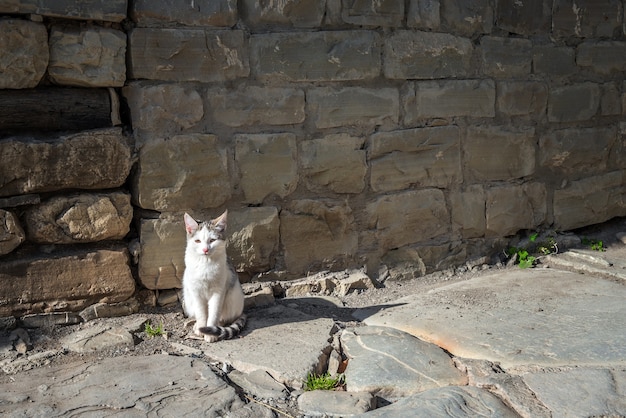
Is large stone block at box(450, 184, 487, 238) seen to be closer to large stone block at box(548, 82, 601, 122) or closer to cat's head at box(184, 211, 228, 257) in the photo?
large stone block at box(548, 82, 601, 122)

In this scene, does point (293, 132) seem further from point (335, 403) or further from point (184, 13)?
point (335, 403)

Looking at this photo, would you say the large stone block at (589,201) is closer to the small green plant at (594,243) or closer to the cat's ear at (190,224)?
the small green plant at (594,243)

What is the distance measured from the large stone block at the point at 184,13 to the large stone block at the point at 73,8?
115mm

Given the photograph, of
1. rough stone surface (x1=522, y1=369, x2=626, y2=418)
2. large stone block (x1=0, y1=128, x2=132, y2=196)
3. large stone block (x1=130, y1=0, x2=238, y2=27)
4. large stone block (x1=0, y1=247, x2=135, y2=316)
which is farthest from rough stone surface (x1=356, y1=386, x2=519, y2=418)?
large stone block (x1=130, y1=0, x2=238, y2=27)

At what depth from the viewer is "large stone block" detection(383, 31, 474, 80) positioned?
4.59 m

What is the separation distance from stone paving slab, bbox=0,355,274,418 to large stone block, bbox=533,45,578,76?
348cm

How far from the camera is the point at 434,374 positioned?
3277 millimetres

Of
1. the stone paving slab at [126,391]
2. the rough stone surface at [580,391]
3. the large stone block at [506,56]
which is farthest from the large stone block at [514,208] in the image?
the stone paving slab at [126,391]

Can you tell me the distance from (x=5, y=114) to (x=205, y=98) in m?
1.11

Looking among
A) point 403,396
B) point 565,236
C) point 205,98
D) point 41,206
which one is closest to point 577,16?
point 565,236

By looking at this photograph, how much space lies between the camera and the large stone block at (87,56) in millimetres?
3664

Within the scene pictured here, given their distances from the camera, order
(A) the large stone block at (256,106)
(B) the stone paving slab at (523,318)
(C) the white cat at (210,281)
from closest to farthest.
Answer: (B) the stone paving slab at (523,318) < (C) the white cat at (210,281) < (A) the large stone block at (256,106)

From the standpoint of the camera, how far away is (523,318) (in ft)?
13.0

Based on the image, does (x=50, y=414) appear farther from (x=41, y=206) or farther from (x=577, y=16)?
(x=577, y=16)
